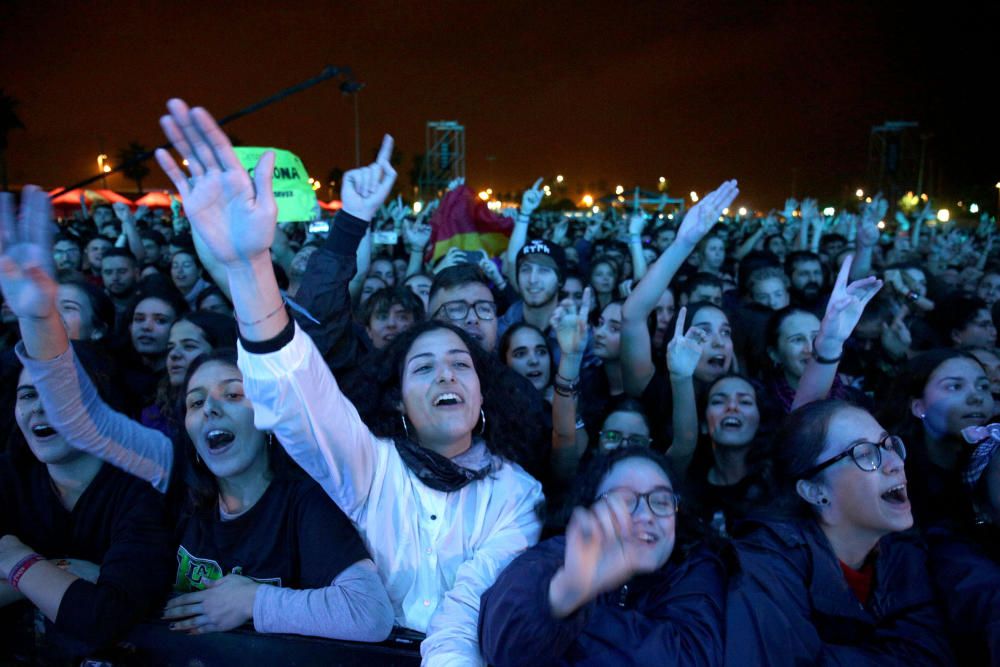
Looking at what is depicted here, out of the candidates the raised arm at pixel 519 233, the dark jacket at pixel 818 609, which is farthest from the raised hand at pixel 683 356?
the raised arm at pixel 519 233

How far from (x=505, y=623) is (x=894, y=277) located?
226 inches

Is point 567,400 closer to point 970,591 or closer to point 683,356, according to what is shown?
point 683,356

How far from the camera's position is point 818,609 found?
193 centimetres

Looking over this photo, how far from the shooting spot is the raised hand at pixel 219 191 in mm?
1647

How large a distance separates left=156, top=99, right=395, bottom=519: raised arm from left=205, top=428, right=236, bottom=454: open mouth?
48cm

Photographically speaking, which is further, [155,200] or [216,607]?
[155,200]

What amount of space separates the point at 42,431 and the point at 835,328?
3067 millimetres

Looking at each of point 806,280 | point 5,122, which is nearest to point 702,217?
point 806,280

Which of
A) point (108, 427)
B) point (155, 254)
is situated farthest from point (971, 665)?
point (155, 254)

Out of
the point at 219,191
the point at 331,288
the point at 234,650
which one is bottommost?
the point at 234,650

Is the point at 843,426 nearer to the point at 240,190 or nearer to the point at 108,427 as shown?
the point at 240,190

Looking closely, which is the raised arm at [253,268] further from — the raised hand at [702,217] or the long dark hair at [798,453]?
the raised hand at [702,217]

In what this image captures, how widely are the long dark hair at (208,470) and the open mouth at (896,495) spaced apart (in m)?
1.86

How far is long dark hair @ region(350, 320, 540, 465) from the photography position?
245cm
